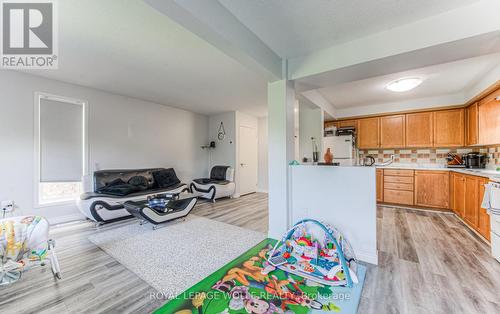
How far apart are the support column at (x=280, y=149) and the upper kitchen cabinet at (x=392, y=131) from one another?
3195 mm

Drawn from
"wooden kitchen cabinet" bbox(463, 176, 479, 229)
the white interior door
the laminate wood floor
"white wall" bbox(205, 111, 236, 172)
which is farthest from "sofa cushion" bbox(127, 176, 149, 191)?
"wooden kitchen cabinet" bbox(463, 176, 479, 229)

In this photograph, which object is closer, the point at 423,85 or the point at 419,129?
the point at 423,85

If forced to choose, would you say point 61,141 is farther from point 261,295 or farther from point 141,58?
point 261,295

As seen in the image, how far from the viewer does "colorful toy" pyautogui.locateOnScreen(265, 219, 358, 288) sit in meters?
1.78

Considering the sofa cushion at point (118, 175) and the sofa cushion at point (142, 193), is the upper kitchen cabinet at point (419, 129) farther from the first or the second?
the sofa cushion at point (118, 175)

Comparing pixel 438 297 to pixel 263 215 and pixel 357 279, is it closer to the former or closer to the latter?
pixel 357 279

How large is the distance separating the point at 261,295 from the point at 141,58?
10.2 ft

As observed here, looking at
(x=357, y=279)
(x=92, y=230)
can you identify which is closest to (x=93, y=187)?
(x=92, y=230)

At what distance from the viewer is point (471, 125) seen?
3.63 metres

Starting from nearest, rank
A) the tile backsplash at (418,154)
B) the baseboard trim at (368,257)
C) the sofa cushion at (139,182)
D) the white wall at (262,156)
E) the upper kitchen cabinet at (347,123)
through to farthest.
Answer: the baseboard trim at (368,257) → the sofa cushion at (139,182) → the tile backsplash at (418,154) → the upper kitchen cabinet at (347,123) → the white wall at (262,156)

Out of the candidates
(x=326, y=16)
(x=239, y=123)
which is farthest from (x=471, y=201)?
(x=239, y=123)

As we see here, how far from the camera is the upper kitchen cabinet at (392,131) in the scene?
4422mm

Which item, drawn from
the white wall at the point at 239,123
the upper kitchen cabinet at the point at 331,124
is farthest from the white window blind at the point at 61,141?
the upper kitchen cabinet at the point at 331,124

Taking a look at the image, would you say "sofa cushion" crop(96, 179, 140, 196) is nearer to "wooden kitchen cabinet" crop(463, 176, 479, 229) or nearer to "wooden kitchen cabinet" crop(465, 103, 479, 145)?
"wooden kitchen cabinet" crop(463, 176, 479, 229)
